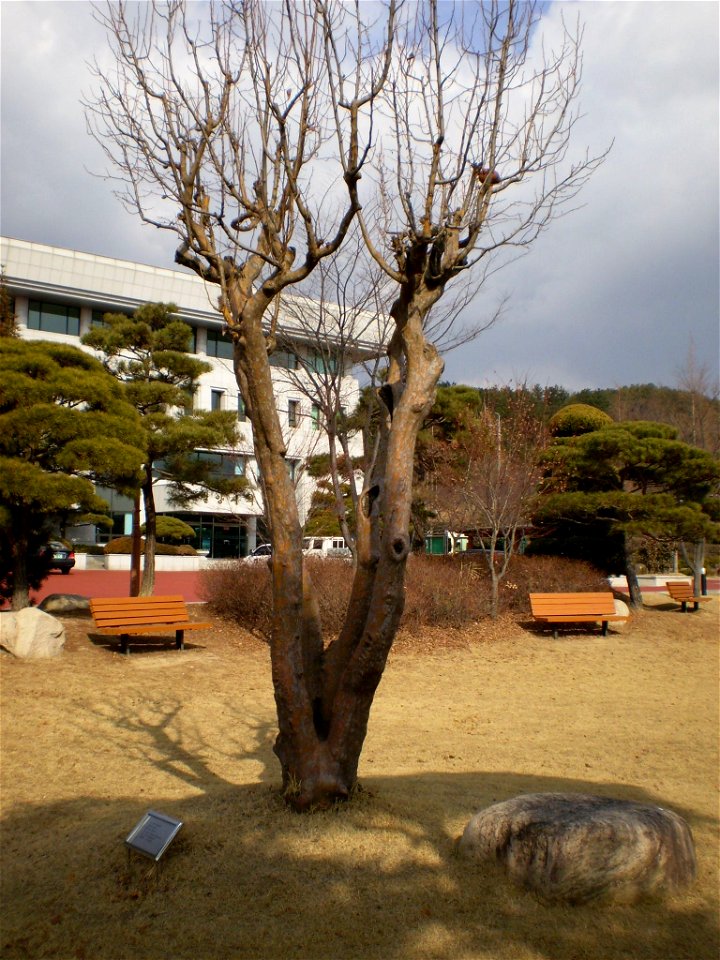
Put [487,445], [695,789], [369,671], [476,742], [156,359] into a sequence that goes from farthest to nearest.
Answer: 1. [487,445]
2. [156,359]
3. [476,742]
4. [695,789]
5. [369,671]

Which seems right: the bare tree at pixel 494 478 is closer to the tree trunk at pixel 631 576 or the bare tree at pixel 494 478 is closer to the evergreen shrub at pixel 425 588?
the evergreen shrub at pixel 425 588

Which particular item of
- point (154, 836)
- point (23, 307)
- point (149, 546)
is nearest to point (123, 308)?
point (23, 307)

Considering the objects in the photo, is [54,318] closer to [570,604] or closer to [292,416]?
[292,416]

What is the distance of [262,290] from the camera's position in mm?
5000

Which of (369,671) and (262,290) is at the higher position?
(262,290)

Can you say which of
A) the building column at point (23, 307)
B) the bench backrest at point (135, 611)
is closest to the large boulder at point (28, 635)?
the bench backrest at point (135, 611)

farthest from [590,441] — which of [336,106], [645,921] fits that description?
[645,921]

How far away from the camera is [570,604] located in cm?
1419

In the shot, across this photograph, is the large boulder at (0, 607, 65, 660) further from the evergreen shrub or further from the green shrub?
the green shrub

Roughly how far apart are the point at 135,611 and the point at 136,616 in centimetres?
8

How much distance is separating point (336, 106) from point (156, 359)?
521 inches

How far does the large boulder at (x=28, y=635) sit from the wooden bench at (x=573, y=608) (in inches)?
314

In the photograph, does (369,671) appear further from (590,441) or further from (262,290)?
(590,441)

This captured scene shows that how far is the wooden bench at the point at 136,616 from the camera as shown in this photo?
1138 centimetres
